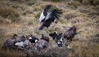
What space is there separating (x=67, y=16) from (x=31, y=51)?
6.58m

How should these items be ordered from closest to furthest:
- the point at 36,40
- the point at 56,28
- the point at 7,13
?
the point at 36,40, the point at 56,28, the point at 7,13

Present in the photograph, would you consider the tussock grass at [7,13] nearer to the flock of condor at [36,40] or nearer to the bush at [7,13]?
the bush at [7,13]

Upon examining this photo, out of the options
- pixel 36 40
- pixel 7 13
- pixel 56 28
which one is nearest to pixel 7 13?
pixel 7 13

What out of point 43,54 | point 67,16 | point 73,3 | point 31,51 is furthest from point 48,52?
point 73,3

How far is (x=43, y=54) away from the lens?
232 centimetres

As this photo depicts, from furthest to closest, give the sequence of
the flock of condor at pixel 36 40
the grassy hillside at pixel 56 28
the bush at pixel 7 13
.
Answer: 1. the bush at pixel 7 13
2. the flock of condor at pixel 36 40
3. the grassy hillside at pixel 56 28

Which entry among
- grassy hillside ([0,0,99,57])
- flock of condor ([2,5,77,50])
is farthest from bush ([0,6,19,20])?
flock of condor ([2,5,77,50])

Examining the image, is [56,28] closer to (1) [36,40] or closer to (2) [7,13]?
(1) [36,40]

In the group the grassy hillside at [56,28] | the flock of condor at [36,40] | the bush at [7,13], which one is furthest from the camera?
the bush at [7,13]

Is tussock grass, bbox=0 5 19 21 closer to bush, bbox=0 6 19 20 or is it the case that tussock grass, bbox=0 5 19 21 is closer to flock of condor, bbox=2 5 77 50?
bush, bbox=0 6 19 20

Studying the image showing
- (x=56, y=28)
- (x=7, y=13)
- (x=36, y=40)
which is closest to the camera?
(x=36, y=40)

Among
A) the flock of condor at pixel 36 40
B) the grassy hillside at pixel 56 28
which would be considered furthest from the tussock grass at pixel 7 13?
the flock of condor at pixel 36 40

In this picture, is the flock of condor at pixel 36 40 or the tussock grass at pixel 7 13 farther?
the tussock grass at pixel 7 13

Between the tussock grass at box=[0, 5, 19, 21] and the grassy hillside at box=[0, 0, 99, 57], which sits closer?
the grassy hillside at box=[0, 0, 99, 57]
